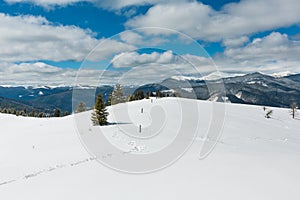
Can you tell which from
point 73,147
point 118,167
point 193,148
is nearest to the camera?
point 118,167

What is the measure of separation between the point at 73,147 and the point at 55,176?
27.6 feet

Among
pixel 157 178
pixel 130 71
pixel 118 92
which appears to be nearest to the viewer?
pixel 157 178

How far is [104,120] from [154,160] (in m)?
19.0

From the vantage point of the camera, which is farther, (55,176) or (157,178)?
(55,176)

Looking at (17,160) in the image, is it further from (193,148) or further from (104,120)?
(104,120)

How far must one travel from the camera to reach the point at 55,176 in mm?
11102

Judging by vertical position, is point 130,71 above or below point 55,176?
above

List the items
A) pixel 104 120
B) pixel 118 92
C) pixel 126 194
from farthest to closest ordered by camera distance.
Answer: pixel 118 92 < pixel 104 120 < pixel 126 194

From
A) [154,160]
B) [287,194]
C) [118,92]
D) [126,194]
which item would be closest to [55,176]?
[126,194]

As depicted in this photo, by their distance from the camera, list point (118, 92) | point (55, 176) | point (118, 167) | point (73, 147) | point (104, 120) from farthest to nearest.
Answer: point (118, 92)
point (104, 120)
point (73, 147)
point (118, 167)
point (55, 176)

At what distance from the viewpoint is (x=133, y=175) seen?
10.8 meters

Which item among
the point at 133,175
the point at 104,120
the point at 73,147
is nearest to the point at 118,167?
the point at 133,175

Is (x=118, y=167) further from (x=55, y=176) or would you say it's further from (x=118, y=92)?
(x=118, y=92)

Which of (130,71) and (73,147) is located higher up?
(130,71)
